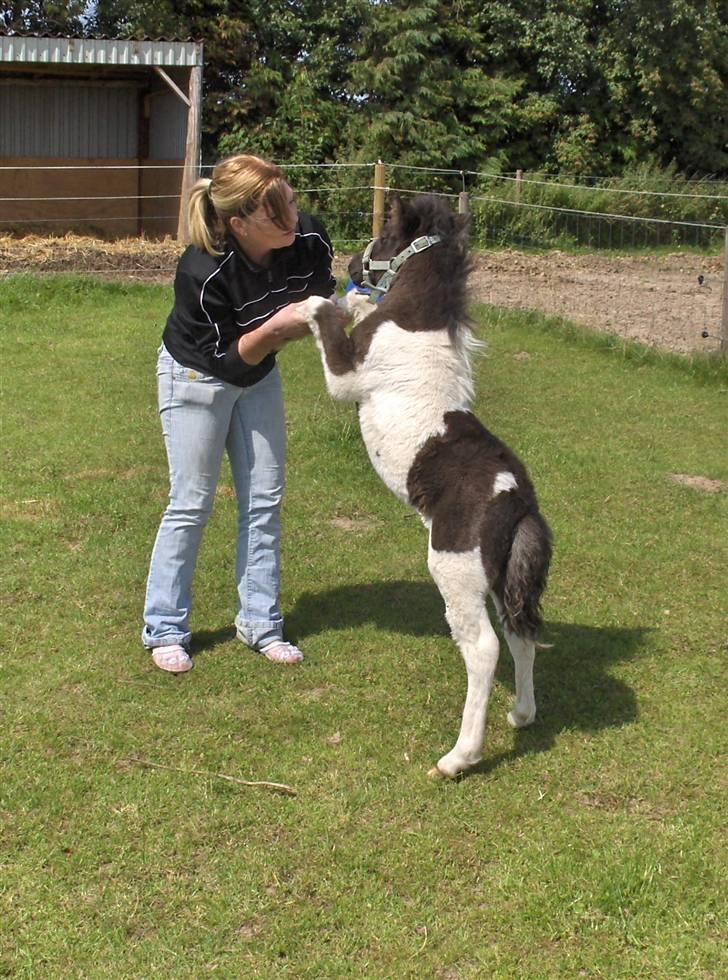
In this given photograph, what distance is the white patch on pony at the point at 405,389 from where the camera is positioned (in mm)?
3752

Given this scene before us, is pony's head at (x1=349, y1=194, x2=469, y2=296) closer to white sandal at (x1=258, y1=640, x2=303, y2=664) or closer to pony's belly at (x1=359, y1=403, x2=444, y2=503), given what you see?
pony's belly at (x1=359, y1=403, x2=444, y2=503)

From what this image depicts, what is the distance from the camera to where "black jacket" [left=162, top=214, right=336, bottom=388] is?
157 inches

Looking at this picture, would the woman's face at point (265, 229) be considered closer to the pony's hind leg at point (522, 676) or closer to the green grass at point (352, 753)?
the pony's hind leg at point (522, 676)

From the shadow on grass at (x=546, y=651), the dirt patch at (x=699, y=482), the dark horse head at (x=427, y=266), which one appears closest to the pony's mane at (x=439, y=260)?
the dark horse head at (x=427, y=266)

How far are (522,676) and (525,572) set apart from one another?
0.49 metres

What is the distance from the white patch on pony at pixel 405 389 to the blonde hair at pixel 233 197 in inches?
24.1

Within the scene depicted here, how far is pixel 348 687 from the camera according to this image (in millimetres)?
4328

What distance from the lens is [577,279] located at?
1386 cm

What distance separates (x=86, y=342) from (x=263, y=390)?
6415 mm

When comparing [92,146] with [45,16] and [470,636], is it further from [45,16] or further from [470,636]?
[470,636]

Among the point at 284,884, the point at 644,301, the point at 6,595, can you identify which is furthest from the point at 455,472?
the point at 644,301

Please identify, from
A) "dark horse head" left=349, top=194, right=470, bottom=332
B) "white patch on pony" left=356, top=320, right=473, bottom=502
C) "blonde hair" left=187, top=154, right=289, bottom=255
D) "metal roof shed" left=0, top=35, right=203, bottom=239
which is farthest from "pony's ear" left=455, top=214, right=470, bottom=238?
"metal roof shed" left=0, top=35, right=203, bottom=239

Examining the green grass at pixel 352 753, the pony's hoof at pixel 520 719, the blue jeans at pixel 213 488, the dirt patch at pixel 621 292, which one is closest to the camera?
the green grass at pixel 352 753

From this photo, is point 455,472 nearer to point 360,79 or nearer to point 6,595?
point 6,595
